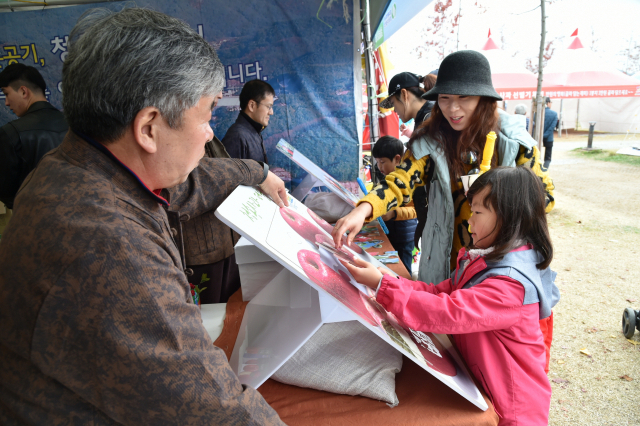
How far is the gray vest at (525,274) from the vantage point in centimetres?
108

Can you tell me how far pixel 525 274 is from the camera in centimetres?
110

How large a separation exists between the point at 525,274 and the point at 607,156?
12.8 meters

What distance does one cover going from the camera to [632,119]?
1563 centimetres

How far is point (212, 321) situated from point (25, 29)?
4.25 meters

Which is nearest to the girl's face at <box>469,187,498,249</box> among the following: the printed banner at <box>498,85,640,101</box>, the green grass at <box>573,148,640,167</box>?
the printed banner at <box>498,85,640,101</box>

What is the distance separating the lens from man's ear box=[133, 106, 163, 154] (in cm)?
67

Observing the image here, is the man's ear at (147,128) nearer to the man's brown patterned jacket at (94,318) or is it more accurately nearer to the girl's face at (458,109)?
the man's brown patterned jacket at (94,318)

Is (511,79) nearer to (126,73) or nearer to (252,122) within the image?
(252,122)

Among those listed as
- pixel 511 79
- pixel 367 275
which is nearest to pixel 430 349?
pixel 367 275

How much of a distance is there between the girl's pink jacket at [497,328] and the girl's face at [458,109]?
85 centimetres

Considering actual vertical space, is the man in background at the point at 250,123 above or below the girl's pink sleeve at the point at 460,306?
above

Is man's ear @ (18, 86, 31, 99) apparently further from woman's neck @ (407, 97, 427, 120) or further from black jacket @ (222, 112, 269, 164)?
woman's neck @ (407, 97, 427, 120)

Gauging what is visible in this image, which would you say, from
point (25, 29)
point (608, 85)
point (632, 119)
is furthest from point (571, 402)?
point (632, 119)

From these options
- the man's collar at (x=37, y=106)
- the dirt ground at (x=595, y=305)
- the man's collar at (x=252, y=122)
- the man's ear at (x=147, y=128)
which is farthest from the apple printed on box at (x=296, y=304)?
the man's collar at (x=37, y=106)
